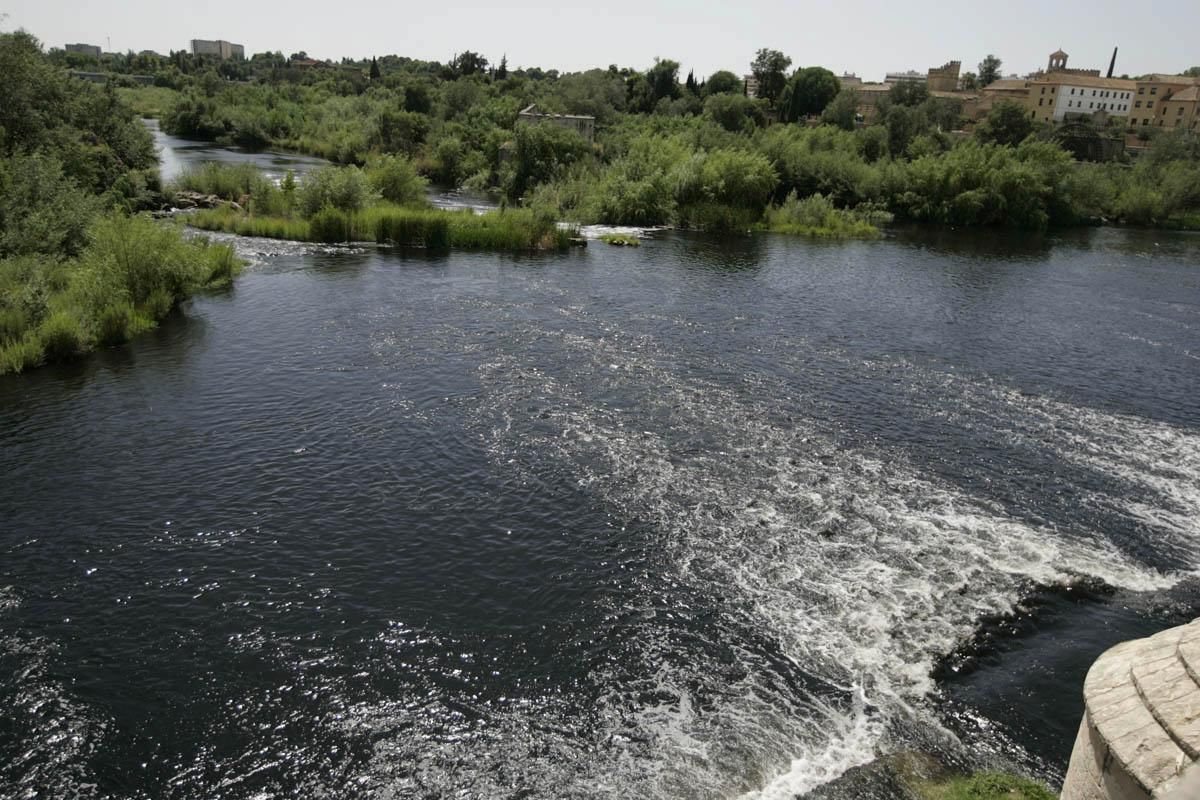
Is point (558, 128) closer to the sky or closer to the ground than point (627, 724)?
closer to the sky

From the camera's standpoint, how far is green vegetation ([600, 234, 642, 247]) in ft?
220

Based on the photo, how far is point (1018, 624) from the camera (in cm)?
1852

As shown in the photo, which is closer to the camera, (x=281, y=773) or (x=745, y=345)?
(x=281, y=773)

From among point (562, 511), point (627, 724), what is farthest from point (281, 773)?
point (562, 511)

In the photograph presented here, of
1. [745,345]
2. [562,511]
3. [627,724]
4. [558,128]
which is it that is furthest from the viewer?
[558,128]

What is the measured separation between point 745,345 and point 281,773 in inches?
1203

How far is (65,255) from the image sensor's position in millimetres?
39438

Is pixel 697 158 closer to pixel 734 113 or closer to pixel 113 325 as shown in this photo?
pixel 734 113

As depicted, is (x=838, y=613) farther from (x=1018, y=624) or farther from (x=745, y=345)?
(x=745, y=345)

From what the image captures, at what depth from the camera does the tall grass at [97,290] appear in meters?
32.3

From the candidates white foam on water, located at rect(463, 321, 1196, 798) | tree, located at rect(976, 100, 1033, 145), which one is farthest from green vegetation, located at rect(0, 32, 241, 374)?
tree, located at rect(976, 100, 1033, 145)

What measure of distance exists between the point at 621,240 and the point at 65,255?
4147 cm

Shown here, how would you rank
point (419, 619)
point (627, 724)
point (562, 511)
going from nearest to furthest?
point (627, 724), point (419, 619), point (562, 511)

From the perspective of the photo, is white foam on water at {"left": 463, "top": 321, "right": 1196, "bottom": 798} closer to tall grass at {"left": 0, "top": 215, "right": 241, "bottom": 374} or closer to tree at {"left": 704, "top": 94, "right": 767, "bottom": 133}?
tall grass at {"left": 0, "top": 215, "right": 241, "bottom": 374}
